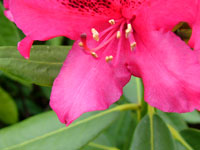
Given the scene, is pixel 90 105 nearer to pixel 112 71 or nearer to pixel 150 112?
pixel 112 71

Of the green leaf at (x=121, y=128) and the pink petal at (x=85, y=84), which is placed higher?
the pink petal at (x=85, y=84)

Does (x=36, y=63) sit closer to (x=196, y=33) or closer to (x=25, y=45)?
(x=25, y=45)

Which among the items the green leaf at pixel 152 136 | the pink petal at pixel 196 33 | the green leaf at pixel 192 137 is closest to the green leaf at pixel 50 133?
the green leaf at pixel 152 136

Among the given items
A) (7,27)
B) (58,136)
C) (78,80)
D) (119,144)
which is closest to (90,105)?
(78,80)

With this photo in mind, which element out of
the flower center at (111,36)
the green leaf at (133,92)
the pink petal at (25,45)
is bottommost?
the green leaf at (133,92)

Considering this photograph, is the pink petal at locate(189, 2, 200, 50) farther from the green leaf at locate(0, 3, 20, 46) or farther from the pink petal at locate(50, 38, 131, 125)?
the green leaf at locate(0, 3, 20, 46)

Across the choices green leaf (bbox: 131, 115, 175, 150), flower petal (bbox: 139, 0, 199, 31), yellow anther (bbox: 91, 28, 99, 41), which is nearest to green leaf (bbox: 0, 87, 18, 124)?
green leaf (bbox: 131, 115, 175, 150)

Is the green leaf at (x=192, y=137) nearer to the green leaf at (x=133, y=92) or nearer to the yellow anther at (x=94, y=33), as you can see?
the green leaf at (x=133, y=92)

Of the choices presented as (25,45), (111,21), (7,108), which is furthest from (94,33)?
(7,108)
